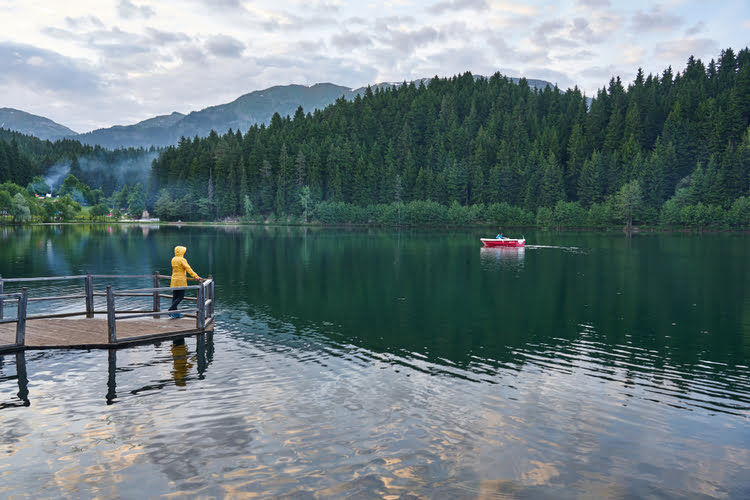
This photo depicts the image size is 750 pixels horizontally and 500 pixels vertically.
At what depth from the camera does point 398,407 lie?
17.5 m

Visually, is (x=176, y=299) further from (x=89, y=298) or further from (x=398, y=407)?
(x=398, y=407)

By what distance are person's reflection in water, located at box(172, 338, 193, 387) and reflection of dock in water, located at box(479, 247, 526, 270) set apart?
4771 centimetres

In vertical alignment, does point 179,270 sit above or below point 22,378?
above

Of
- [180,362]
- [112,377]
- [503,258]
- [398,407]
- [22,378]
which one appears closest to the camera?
[398,407]

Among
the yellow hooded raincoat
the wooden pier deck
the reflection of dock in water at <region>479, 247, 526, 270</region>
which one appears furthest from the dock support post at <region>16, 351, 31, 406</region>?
the reflection of dock in water at <region>479, 247, 526, 270</region>

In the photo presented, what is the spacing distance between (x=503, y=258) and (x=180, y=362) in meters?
64.1

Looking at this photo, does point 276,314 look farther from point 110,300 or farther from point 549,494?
point 549,494

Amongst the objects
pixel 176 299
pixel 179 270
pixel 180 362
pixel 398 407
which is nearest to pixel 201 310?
pixel 179 270

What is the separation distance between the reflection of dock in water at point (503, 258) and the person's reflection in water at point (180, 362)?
47714mm

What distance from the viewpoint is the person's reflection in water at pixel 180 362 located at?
66.1ft

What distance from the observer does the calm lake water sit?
501 inches

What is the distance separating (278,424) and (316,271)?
144 ft

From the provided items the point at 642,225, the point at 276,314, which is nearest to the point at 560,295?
the point at 276,314

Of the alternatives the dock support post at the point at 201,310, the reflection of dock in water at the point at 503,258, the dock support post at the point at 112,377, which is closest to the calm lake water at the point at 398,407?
the dock support post at the point at 112,377
